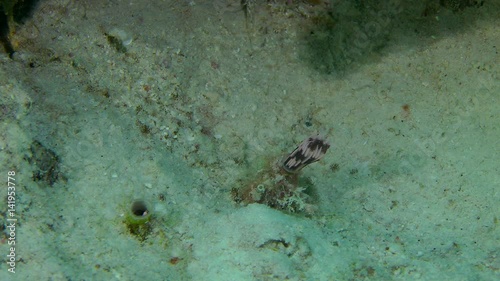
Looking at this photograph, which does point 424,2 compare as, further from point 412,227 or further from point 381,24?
point 412,227

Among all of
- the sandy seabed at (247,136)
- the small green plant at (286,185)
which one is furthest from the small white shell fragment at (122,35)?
the small green plant at (286,185)

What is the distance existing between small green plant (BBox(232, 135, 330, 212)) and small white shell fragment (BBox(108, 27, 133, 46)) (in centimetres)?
165

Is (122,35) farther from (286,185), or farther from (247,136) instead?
(286,185)

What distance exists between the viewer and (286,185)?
288cm

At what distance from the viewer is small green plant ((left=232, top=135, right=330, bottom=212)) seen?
2.78 metres

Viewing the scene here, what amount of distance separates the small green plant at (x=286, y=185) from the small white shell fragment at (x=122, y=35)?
1.65 m

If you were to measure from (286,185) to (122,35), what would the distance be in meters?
1.98

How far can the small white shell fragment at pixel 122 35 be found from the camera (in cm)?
312

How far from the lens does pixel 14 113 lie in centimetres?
239

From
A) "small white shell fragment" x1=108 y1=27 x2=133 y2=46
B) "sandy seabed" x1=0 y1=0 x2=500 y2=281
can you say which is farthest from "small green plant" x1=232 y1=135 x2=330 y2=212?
"small white shell fragment" x1=108 y1=27 x2=133 y2=46

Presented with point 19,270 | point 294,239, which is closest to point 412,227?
point 294,239

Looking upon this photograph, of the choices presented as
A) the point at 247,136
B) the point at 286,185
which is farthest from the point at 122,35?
the point at 286,185

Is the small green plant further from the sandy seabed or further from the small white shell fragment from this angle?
the small white shell fragment

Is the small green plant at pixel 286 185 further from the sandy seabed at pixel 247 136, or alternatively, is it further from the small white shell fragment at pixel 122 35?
the small white shell fragment at pixel 122 35
